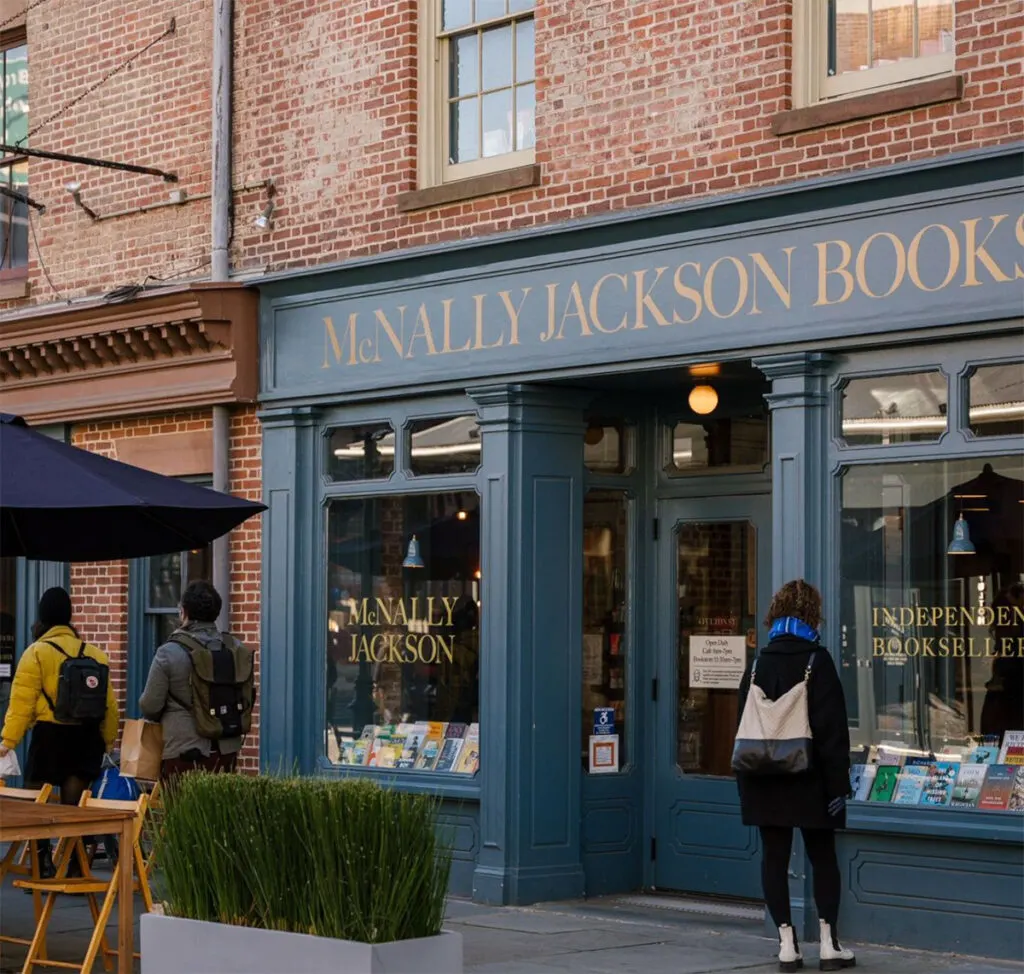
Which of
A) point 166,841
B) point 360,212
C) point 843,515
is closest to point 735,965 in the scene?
point 843,515

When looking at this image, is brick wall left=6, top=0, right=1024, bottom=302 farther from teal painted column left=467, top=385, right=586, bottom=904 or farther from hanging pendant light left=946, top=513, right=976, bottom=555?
hanging pendant light left=946, top=513, right=976, bottom=555

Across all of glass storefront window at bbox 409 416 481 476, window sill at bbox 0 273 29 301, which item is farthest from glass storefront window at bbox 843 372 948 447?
window sill at bbox 0 273 29 301

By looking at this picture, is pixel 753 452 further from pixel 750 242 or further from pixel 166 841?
pixel 166 841

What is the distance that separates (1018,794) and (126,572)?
746cm

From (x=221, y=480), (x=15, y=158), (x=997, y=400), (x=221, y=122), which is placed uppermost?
(x=15, y=158)

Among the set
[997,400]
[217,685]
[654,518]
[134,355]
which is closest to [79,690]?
[217,685]

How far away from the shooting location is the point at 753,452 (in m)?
11.7

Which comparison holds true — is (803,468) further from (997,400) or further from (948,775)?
(948,775)

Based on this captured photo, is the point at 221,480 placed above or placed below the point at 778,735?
above

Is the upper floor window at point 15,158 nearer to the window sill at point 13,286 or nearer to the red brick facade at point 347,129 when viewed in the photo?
the window sill at point 13,286

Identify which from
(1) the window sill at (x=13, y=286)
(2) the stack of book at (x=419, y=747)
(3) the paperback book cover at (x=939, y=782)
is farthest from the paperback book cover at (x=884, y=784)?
(1) the window sill at (x=13, y=286)

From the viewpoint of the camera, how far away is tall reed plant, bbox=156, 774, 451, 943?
6.96 meters

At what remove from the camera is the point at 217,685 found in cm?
1131

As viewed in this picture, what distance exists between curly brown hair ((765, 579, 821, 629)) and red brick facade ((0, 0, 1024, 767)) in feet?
7.56
